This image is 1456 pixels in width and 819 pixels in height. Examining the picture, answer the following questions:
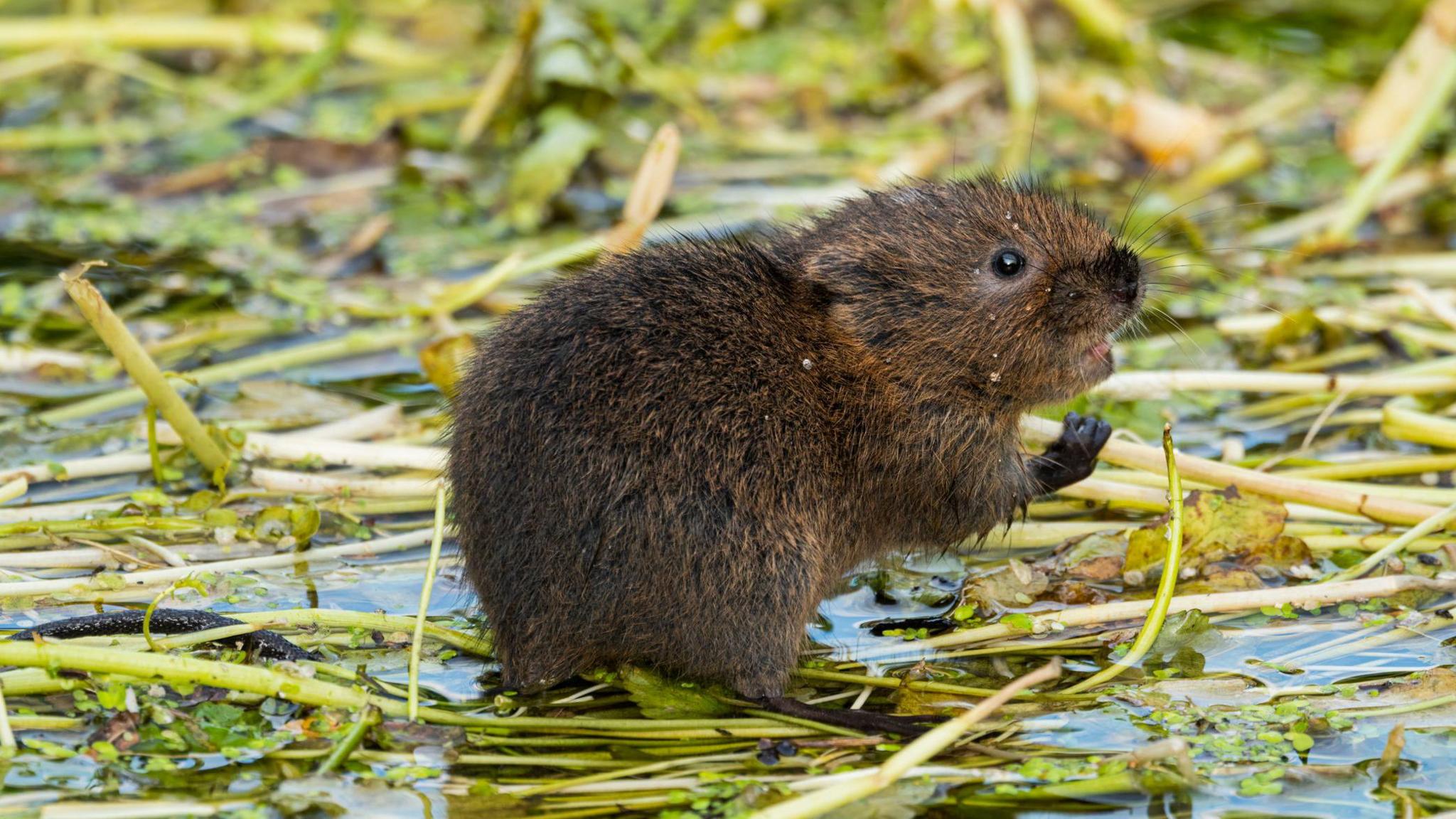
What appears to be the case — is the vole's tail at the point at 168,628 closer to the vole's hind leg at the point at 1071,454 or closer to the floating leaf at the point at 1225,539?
the vole's hind leg at the point at 1071,454

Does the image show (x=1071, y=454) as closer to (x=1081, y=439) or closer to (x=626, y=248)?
(x=1081, y=439)

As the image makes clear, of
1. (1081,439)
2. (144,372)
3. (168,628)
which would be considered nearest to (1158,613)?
(1081,439)

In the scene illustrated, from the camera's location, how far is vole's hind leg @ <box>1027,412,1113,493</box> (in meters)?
4.65

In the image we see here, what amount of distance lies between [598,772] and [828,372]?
49.3 inches

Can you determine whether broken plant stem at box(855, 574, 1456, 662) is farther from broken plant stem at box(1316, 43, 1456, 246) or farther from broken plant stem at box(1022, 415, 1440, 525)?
broken plant stem at box(1316, 43, 1456, 246)

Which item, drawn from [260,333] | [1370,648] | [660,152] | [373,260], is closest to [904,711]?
[1370,648]

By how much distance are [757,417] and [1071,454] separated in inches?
45.4

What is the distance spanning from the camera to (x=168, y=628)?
162 inches

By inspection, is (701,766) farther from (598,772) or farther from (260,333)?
(260,333)

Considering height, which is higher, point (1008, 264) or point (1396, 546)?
point (1008, 264)

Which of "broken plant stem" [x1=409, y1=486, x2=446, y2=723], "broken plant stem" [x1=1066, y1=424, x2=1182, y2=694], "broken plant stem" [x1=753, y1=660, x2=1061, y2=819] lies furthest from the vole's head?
"broken plant stem" [x1=753, y1=660, x2=1061, y2=819]

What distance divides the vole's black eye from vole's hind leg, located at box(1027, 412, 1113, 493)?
1.55 ft

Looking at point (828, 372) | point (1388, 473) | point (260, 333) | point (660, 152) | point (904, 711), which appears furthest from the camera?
point (260, 333)

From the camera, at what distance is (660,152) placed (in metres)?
5.92
